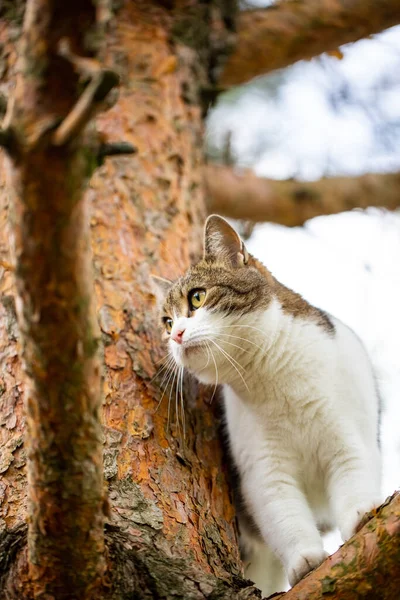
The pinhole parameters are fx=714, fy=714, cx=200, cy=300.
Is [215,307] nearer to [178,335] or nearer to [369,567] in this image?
[178,335]

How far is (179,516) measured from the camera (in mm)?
2492

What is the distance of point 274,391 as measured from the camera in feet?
10.5

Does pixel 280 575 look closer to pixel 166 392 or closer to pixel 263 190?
pixel 166 392

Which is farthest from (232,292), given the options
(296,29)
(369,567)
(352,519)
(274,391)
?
(296,29)

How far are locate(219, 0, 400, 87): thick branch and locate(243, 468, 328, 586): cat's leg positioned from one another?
2373 mm

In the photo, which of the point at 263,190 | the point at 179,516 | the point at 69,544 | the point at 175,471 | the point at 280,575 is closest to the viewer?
the point at 69,544

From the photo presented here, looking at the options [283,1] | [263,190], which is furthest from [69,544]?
[283,1]

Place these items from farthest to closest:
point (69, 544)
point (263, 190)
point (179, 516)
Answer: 1. point (263, 190)
2. point (179, 516)
3. point (69, 544)

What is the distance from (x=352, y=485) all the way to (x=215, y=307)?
0.98 metres

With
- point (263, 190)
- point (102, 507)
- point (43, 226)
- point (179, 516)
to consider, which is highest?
point (263, 190)

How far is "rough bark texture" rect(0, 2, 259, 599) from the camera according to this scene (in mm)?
2184

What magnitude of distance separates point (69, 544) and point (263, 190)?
2.76 meters

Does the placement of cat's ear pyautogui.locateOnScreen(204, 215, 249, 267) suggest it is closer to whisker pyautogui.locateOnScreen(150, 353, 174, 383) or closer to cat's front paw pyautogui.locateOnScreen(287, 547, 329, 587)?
whisker pyautogui.locateOnScreen(150, 353, 174, 383)

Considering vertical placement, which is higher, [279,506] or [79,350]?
[79,350]
